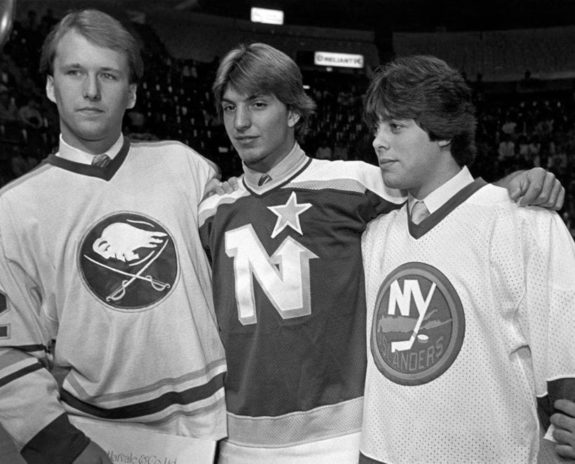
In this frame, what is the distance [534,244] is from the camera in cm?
134

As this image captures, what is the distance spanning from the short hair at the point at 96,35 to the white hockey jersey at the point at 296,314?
395 mm

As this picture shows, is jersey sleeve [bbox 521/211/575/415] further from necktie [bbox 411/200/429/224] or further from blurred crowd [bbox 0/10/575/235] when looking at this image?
blurred crowd [bbox 0/10/575/235]

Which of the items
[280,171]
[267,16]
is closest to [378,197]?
[280,171]

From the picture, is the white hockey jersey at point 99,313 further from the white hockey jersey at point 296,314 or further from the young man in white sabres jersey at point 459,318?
the young man in white sabres jersey at point 459,318

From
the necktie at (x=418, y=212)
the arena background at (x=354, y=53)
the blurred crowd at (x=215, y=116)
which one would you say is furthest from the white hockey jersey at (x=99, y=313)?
the arena background at (x=354, y=53)

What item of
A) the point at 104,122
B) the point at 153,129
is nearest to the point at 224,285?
the point at 104,122

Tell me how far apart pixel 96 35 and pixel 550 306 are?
1.06 m

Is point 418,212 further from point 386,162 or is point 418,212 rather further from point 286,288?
point 286,288

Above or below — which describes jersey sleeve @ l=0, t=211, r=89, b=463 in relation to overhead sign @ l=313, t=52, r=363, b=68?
below

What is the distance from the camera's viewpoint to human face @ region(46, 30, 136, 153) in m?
1.53

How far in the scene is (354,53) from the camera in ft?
31.4

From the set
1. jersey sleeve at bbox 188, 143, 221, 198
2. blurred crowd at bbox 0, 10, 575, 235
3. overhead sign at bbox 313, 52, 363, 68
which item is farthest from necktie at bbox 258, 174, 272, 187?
overhead sign at bbox 313, 52, 363, 68

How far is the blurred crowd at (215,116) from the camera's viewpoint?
6529mm

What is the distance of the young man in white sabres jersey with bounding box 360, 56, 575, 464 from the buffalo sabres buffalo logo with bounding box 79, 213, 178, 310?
437 mm
